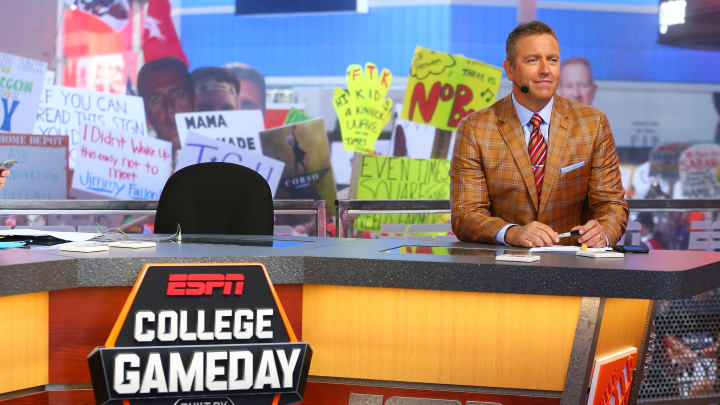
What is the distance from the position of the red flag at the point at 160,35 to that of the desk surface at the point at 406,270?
2612mm

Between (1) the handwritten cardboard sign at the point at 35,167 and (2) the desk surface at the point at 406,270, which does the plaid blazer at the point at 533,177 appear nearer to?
(2) the desk surface at the point at 406,270

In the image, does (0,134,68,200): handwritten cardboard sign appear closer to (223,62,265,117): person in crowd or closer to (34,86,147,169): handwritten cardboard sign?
(34,86,147,169): handwritten cardboard sign

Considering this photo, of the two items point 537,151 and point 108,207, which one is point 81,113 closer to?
point 108,207

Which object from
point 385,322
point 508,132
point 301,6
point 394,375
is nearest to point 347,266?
point 385,322

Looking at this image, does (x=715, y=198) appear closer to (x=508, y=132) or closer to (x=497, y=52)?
(x=497, y=52)

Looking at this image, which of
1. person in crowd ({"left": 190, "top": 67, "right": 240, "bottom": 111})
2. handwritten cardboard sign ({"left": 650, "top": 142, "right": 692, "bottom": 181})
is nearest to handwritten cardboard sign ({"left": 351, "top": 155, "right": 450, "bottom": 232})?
person in crowd ({"left": 190, "top": 67, "right": 240, "bottom": 111})

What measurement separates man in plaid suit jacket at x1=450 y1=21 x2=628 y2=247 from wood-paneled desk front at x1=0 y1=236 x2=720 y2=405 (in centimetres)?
51

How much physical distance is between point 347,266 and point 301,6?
3.00 metres

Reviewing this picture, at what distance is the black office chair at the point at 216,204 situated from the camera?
9.75 feet

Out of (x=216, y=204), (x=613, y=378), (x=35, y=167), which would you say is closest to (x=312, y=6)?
(x=35, y=167)

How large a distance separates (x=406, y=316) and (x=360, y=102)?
2.80m

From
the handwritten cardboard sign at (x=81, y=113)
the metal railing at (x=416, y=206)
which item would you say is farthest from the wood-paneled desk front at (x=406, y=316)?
the handwritten cardboard sign at (x=81, y=113)

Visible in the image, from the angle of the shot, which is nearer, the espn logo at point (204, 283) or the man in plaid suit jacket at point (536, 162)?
the espn logo at point (204, 283)

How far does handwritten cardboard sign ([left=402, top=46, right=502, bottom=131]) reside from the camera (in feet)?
15.6
